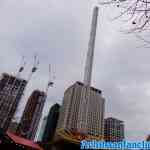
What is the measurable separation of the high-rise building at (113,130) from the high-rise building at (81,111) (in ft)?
19.7

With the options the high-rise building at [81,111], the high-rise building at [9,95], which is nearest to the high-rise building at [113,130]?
the high-rise building at [81,111]

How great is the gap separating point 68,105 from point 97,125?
23.3 meters

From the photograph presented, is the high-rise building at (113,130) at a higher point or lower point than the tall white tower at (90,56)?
lower

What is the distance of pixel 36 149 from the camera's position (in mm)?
21047

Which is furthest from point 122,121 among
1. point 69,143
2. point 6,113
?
point 69,143

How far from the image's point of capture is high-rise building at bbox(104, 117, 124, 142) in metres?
129

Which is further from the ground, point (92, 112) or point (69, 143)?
point (92, 112)

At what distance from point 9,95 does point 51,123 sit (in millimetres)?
40829

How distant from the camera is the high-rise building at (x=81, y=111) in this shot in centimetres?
12331

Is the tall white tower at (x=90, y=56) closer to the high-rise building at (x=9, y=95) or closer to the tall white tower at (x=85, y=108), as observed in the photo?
the tall white tower at (x=85, y=108)

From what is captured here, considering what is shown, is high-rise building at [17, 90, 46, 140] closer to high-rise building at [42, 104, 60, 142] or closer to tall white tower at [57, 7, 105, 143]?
high-rise building at [42, 104, 60, 142]

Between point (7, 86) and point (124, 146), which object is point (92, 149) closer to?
point (124, 146)

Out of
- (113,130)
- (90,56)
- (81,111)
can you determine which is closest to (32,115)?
(81,111)

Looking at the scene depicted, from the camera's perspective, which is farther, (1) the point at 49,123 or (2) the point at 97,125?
(1) the point at 49,123
